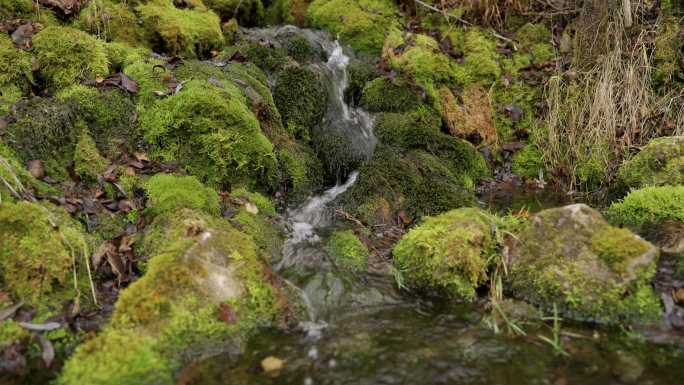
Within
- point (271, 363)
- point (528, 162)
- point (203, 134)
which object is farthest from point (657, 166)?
point (203, 134)

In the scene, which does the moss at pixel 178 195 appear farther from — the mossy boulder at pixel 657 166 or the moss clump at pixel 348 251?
the mossy boulder at pixel 657 166

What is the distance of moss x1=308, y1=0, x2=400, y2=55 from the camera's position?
28.3ft

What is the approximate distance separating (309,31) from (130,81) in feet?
13.1

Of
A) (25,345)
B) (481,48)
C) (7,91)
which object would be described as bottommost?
(25,345)

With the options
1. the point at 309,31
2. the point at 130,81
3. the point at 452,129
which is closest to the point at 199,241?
the point at 130,81

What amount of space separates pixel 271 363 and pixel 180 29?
5.20m

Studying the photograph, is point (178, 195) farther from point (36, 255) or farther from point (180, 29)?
point (180, 29)

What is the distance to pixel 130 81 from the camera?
5.43 meters

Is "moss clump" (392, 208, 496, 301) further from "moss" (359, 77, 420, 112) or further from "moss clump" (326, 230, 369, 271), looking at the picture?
"moss" (359, 77, 420, 112)

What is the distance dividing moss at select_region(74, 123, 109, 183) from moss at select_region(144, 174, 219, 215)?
0.47m

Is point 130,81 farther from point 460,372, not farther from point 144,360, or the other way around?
point 460,372

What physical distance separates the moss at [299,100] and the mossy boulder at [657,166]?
151 inches

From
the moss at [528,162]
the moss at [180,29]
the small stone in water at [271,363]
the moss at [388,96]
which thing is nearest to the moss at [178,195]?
the small stone in water at [271,363]

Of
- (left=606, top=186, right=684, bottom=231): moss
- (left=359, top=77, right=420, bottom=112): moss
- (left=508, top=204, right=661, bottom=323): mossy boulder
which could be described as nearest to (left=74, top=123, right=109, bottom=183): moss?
(left=508, top=204, right=661, bottom=323): mossy boulder
